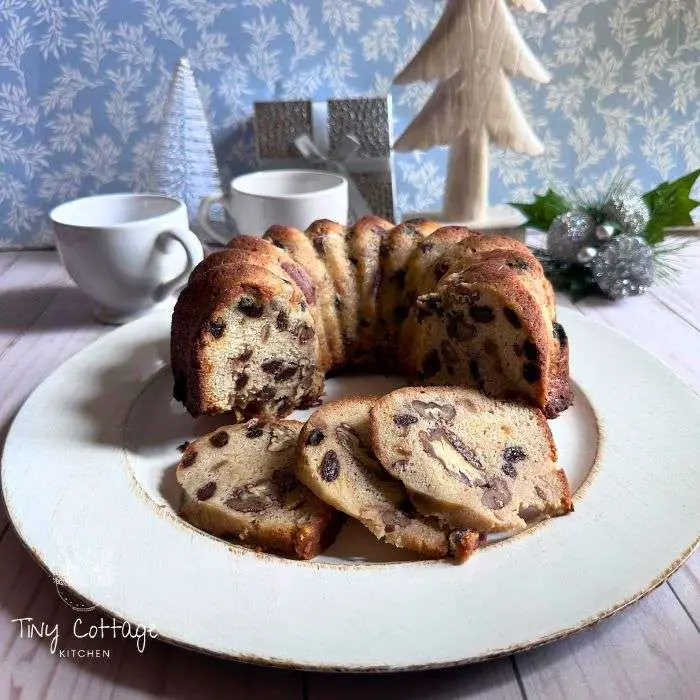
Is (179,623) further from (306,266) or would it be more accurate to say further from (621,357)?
(621,357)

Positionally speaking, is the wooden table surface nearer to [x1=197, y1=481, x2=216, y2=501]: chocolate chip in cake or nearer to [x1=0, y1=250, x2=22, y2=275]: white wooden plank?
[x1=197, y1=481, x2=216, y2=501]: chocolate chip in cake

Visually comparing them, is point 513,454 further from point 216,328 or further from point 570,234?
point 570,234

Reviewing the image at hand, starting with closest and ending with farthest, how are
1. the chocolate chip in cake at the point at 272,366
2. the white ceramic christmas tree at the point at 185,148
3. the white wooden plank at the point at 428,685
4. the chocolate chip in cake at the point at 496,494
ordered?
the white wooden plank at the point at 428,685 → the chocolate chip in cake at the point at 496,494 → the chocolate chip in cake at the point at 272,366 → the white ceramic christmas tree at the point at 185,148

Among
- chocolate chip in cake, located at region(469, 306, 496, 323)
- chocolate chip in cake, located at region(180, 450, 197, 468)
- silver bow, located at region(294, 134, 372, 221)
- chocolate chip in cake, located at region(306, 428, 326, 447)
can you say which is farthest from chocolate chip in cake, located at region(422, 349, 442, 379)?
silver bow, located at region(294, 134, 372, 221)

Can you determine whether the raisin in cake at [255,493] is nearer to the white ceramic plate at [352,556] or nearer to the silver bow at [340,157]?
the white ceramic plate at [352,556]

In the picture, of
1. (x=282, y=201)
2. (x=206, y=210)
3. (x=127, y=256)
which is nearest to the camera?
(x=127, y=256)

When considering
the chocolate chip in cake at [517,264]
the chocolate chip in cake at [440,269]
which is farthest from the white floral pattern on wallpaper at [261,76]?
the chocolate chip in cake at [517,264]

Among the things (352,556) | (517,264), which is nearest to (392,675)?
(352,556)
